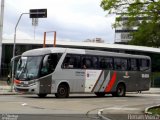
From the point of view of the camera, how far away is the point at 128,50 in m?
77.2

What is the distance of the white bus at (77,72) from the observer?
1228 inches

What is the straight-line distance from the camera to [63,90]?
32438mm

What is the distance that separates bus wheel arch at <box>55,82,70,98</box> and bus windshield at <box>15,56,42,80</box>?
207cm

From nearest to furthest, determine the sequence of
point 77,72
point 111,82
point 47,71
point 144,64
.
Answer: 1. point 47,71
2. point 77,72
3. point 111,82
4. point 144,64

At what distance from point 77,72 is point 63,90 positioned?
168 centimetres

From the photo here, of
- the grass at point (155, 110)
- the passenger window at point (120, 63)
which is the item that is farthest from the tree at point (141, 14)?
the passenger window at point (120, 63)

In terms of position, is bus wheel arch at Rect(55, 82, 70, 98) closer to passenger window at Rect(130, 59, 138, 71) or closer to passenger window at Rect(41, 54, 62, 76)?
passenger window at Rect(41, 54, 62, 76)

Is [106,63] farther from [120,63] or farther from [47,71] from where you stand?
[47,71]

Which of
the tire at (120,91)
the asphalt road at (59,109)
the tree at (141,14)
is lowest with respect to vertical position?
Result: the tire at (120,91)

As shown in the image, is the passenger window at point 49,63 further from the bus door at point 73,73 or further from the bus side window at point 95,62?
the bus side window at point 95,62

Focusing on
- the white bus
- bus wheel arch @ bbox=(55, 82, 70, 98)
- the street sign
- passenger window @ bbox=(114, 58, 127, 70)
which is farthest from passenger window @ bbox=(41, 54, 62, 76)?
the street sign

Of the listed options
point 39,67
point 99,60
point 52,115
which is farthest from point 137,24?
point 99,60

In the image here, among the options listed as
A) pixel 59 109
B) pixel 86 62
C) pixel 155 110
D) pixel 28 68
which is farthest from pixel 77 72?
pixel 155 110

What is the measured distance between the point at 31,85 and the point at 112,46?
45823 mm
